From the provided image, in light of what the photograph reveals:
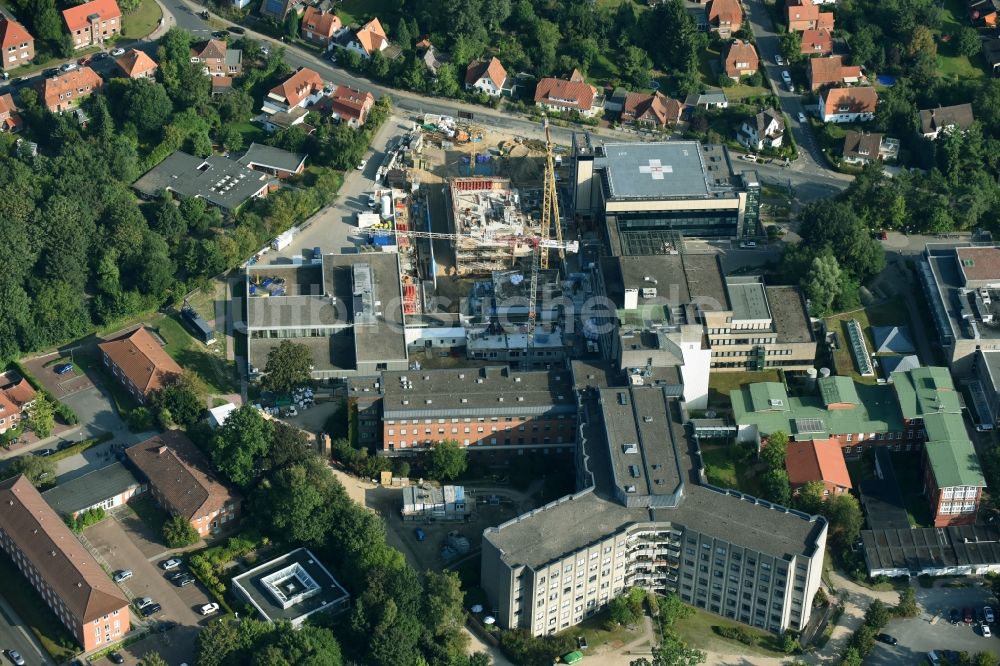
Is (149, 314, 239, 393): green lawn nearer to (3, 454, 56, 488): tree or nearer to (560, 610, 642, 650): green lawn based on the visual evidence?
(3, 454, 56, 488): tree

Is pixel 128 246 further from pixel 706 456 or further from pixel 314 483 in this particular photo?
pixel 706 456

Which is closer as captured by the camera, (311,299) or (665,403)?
(665,403)

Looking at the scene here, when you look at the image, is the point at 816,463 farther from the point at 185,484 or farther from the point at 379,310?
the point at 185,484

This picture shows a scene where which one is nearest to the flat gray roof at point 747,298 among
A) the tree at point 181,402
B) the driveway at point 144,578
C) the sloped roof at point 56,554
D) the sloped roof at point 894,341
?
the sloped roof at point 894,341

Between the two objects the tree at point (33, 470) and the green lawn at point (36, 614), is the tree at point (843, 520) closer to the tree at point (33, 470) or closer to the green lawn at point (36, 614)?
the green lawn at point (36, 614)

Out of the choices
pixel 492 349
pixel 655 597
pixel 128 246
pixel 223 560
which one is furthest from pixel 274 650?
pixel 128 246

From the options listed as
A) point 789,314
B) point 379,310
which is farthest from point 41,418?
point 789,314

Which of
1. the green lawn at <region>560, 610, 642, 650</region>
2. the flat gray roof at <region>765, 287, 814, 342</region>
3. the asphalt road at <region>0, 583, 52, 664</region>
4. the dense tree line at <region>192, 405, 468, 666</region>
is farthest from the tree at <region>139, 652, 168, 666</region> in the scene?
the flat gray roof at <region>765, 287, 814, 342</region>
